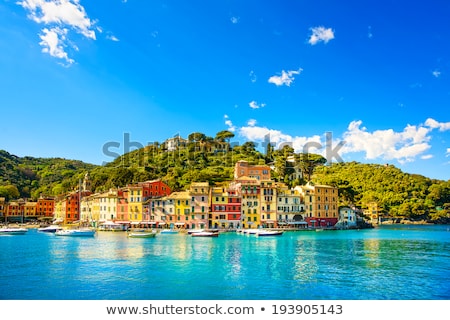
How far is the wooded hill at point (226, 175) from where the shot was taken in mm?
64125

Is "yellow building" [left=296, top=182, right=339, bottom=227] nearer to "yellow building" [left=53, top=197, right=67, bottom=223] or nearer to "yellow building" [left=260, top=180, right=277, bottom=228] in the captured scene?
"yellow building" [left=260, top=180, right=277, bottom=228]

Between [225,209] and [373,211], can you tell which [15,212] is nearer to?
[225,209]

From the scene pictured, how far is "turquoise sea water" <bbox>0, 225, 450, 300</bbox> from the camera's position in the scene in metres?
13.7

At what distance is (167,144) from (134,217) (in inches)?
1690

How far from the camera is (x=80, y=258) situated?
874 inches

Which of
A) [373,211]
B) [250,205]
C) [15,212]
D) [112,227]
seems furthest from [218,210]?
[15,212]

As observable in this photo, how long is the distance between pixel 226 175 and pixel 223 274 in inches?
1795

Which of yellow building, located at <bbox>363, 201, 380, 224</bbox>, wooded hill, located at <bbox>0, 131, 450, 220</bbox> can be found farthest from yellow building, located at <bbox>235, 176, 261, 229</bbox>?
yellow building, located at <bbox>363, 201, 380, 224</bbox>

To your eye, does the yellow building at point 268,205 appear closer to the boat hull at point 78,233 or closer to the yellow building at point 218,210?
the yellow building at point 218,210

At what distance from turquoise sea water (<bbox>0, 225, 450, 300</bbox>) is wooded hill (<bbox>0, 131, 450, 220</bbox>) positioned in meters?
33.8

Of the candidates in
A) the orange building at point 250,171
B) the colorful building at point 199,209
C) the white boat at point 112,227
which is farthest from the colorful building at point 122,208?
the orange building at point 250,171
